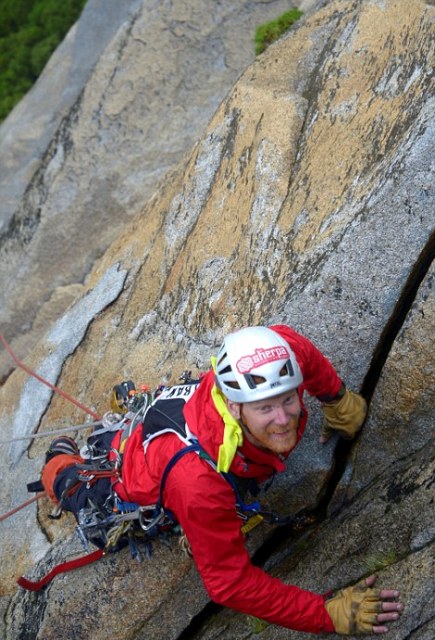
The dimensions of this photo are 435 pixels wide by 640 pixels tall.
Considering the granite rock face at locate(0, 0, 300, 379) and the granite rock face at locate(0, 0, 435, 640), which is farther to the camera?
the granite rock face at locate(0, 0, 300, 379)

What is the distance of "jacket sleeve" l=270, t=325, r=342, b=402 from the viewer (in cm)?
532

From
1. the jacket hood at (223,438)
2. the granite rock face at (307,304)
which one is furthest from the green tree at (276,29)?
the jacket hood at (223,438)

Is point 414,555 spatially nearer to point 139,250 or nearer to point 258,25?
point 139,250

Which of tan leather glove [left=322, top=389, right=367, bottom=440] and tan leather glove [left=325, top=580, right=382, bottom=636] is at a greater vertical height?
tan leather glove [left=322, top=389, right=367, bottom=440]

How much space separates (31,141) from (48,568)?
1008 cm

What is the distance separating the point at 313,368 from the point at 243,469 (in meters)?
0.90

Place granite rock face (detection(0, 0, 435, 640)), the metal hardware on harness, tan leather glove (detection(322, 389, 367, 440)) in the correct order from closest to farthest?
1. granite rock face (detection(0, 0, 435, 640))
2. tan leather glove (detection(322, 389, 367, 440))
3. the metal hardware on harness

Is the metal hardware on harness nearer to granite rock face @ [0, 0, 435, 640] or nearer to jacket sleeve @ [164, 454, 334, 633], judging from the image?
granite rock face @ [0, 0, 435, 640]

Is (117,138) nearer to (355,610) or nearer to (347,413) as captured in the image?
(347,413)

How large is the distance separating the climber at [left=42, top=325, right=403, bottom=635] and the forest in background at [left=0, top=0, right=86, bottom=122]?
73.0 ft

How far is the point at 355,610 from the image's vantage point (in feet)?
16.1

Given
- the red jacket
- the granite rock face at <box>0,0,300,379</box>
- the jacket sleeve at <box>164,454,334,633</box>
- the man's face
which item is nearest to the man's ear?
the man's face

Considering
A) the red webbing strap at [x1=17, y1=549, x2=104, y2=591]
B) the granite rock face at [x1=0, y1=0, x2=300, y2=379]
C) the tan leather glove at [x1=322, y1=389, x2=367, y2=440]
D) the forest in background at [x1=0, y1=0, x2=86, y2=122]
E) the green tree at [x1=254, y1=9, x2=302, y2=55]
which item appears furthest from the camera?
the forest in background at [x1=0, y1=0, x2=86, y2=122]

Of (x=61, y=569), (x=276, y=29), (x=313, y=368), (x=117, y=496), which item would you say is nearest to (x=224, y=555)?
(x=313, y=368)
